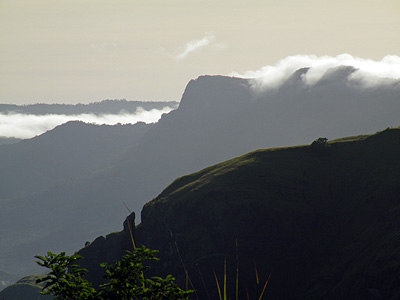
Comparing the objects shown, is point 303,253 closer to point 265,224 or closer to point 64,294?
point 265,224

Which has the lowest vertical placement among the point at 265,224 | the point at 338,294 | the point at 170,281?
the point at 338,294

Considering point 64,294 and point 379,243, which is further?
point 379,243

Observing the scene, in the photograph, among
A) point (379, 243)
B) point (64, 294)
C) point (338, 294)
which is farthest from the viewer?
point (379, 243)

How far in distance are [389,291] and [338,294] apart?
1523 centimetres

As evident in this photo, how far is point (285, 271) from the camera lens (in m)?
182

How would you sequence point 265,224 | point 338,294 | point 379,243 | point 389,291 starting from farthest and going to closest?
point 265,224 < point 379,243 < point 338,294 < point 389,291

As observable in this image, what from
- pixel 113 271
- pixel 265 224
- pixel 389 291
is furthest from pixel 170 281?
pixel 265 224

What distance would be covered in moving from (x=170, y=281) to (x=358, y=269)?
138934 mm

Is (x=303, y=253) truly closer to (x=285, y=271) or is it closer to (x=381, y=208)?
(x=285, y=271)

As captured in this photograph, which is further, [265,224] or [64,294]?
[265,224]

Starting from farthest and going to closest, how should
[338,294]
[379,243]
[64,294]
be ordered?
1. [379,243]
2. [338,294]
3. [64,294]

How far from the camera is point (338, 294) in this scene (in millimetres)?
155000

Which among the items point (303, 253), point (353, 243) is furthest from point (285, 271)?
point (353, 243)

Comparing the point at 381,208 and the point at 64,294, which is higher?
the point at 64,294
